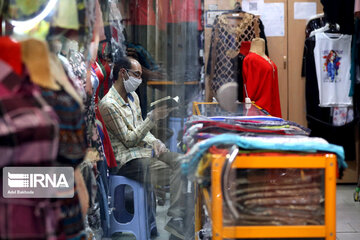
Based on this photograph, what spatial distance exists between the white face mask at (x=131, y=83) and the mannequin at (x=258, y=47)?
220 cm

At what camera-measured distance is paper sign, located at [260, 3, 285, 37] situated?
154 inches

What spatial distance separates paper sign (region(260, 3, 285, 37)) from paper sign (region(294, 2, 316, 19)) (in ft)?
0.39

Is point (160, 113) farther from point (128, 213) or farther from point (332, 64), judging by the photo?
point (332, 64)

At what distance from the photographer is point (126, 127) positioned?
149 cm

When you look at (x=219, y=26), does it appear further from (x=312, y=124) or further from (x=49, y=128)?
(x=312, y=124)

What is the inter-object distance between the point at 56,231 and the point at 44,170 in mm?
128

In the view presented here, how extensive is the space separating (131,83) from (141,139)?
180 millimetres

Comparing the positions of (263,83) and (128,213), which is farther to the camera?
(263,83)

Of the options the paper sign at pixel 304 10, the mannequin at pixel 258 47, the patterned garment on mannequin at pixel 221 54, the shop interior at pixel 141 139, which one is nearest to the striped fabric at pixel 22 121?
the shop interior at pixel 141 139

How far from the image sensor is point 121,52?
1387 millimetres

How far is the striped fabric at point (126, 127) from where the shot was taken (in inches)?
56.1

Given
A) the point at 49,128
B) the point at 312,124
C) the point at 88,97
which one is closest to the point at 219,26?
the point at 88,97

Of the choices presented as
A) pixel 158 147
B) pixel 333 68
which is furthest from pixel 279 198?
pixel 333 68

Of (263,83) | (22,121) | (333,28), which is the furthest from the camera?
(333,28)
